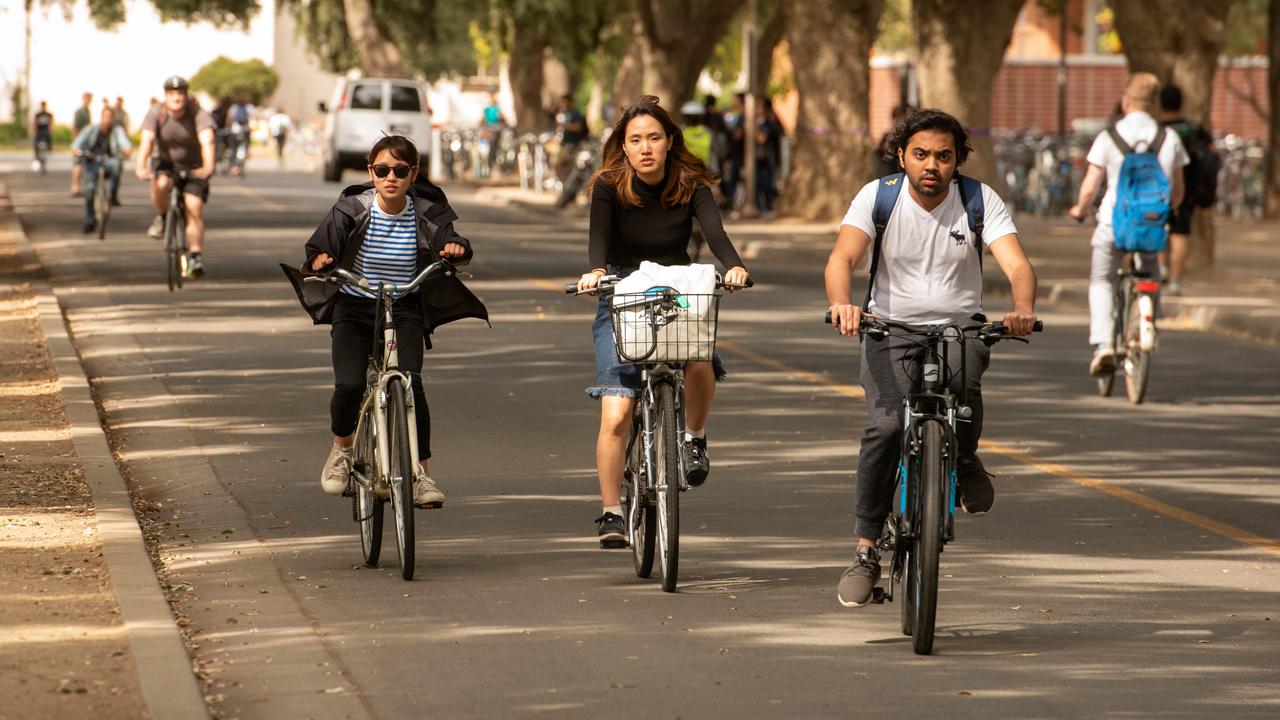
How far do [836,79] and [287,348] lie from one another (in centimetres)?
1740

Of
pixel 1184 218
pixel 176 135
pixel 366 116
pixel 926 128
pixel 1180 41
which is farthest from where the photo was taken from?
pixel 366 116

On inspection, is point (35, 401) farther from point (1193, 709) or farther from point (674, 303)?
point (1193, 709)

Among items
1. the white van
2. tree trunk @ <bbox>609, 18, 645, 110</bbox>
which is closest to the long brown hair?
tree trunk @ <bbox>609, 18, 645, 110</bbox>

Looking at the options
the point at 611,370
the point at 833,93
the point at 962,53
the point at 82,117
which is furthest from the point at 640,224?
the point at 82,117

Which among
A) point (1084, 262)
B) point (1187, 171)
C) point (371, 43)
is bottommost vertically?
point (1084, 262)

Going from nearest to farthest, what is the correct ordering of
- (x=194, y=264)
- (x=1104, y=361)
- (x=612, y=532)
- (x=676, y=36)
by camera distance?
(x=612, y=532) < (x=1104, y=361) < (x=194, y=264) < (x=676, y=36)

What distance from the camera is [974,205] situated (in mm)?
7277

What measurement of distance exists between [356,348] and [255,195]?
112 ft

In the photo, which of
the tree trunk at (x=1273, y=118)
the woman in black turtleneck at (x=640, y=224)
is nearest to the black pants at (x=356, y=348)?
the woman in black turtleneck at (x=640, y=224)

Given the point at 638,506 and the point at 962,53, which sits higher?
the point at 962,53

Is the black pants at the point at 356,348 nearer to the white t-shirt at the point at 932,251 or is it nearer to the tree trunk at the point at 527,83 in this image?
the white t-shirt at the point at 932,251

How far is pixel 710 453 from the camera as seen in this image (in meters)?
11.5

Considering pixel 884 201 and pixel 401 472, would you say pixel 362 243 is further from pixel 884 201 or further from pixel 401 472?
pixel 884 201

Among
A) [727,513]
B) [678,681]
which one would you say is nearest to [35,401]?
[727,513]
